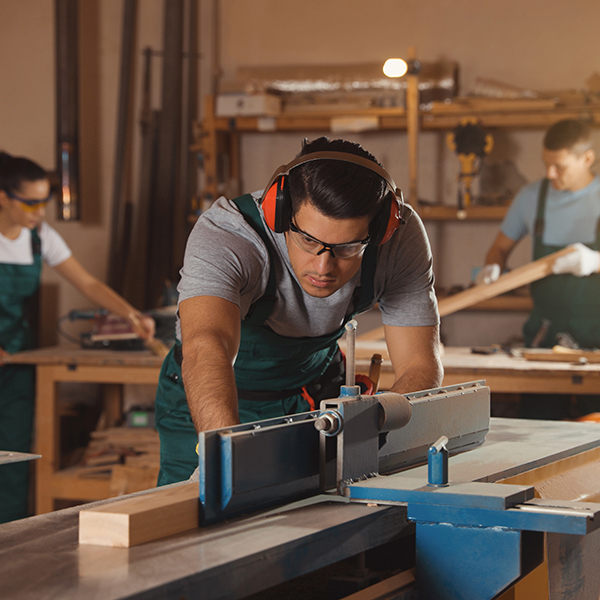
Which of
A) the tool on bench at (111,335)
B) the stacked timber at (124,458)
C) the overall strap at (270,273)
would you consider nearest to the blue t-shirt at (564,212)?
the tool on bench at (111,335)

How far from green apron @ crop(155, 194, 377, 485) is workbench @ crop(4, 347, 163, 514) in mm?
1482

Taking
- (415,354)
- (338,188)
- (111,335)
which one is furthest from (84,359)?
(338,188)

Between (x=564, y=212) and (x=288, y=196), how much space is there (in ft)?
8.55

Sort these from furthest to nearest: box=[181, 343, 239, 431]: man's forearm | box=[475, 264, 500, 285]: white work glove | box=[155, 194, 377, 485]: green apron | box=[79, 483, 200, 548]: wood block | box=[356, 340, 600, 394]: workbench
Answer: box=[475, 264, 500, 285]: white work glove, box=[356, 340, 600, 394]: workbench, box=[155, 194, 377, 485]: green apron, box=[181, 343, 239, 431]: man's forearm, box=[79, 483, 200, 548]: wood block

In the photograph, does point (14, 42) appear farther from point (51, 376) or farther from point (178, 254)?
point (51, 376)

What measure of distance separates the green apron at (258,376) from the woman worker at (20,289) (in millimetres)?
1640

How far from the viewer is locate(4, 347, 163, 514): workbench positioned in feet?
11.2

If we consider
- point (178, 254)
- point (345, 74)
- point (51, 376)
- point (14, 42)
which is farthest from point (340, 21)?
point (51, 376)

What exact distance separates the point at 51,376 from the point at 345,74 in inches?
94.6

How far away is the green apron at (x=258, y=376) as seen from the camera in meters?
1.79

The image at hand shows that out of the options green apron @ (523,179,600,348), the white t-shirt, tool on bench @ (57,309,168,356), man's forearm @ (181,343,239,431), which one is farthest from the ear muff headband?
green apron @ (523,179,600,348)

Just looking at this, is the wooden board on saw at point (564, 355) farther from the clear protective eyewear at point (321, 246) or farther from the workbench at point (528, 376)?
the clear protective eyewear at point (321, 246)

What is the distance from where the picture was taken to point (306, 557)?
3.28 ft

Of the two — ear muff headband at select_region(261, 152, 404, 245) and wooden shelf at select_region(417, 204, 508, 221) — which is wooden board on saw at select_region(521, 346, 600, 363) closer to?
wooden shelf at select_region(417, 204, 508, 221)
